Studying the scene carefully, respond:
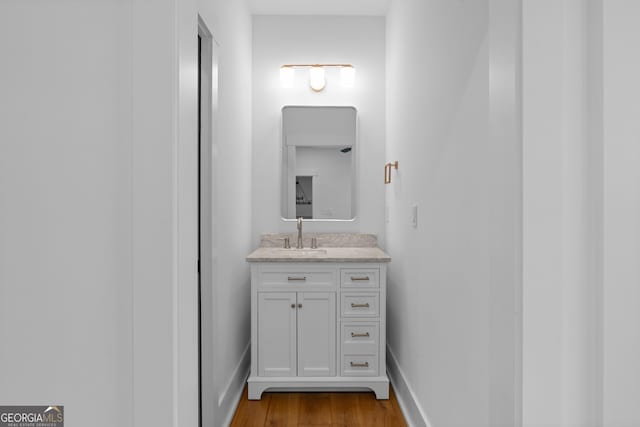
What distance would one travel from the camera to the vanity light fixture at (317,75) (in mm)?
3301

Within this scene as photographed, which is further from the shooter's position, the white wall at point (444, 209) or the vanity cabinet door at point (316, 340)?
the vanity cabinet door at point (316, 340)

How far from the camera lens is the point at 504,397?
2.86ft

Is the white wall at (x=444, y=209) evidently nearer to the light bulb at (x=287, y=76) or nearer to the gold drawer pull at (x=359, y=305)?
the gold drawer pull at (x=359, y=305)

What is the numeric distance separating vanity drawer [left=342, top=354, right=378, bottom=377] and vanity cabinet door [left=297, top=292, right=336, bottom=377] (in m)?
0.08

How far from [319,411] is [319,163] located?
184cm

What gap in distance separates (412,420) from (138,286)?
185 cm

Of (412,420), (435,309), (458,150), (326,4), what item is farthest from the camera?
(326,4)

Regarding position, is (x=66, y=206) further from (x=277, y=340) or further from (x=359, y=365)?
(x=359, y=365)

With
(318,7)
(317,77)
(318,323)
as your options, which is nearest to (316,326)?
(318,323)

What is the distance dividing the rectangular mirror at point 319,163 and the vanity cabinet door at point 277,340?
96 centimetres
